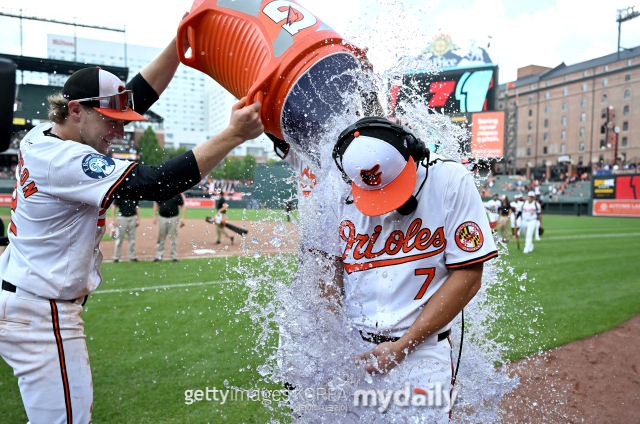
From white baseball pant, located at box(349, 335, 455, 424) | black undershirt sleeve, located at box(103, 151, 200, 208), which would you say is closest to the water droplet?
black undershirt sleeve, located at box(103, 151, 200, 208)

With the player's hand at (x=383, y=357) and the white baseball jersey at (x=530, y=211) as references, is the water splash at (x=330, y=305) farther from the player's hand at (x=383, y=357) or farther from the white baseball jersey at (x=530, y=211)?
the white baseball jersey at (x=530, y=211)

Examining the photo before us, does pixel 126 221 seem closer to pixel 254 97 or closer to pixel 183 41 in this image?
pixel 183 41

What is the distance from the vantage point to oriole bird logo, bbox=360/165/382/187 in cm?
160

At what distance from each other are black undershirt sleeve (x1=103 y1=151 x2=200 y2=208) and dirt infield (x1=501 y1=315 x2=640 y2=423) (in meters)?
3.02

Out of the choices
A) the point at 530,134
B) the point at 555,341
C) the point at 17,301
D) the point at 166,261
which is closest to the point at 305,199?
the point at 17,301

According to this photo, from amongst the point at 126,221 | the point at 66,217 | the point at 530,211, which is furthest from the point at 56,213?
the point at 530,211

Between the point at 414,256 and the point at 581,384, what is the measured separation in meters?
3.39

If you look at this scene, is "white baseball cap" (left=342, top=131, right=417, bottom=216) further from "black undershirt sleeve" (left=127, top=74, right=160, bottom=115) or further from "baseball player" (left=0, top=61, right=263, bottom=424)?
"black undershirt sleeve" (left=127, top=74, right=160, bottom=115)

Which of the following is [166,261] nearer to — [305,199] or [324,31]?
[305,199]

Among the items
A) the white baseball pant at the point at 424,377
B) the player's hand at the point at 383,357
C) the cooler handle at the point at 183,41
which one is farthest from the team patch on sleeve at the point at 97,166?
the white baseball pant at the point at 424,377

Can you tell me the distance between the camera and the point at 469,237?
1774 millimetres

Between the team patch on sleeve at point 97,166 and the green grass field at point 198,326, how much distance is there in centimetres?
121

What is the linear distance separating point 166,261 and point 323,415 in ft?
32.1

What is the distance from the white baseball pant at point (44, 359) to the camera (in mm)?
1998
